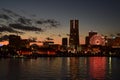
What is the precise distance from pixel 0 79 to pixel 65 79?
356 inches

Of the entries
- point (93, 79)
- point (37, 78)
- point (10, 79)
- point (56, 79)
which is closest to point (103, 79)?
point (93, 79)

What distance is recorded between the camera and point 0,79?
135 ft

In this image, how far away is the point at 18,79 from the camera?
4166 cm

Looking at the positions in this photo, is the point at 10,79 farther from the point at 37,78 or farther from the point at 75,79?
the point at 75,79

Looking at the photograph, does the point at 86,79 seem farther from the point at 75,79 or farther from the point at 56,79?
the point at 56,79

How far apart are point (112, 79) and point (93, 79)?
303 cm

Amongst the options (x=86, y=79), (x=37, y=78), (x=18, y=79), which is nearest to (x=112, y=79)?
(x=86, y=79)

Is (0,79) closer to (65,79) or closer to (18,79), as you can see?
(18,79)

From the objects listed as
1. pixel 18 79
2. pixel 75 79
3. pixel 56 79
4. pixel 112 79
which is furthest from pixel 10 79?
pixel 112 79

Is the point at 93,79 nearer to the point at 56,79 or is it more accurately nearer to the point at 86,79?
the point at 86,79

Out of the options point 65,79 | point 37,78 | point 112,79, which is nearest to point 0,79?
point 37,78

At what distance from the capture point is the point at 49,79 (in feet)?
136

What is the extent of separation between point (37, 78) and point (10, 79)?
12.7ft

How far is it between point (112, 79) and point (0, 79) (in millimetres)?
15892
